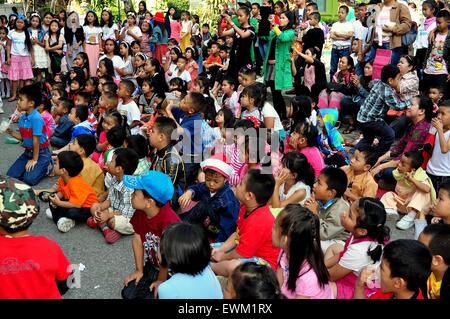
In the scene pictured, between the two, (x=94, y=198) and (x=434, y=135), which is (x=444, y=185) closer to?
(x=434, y=135)

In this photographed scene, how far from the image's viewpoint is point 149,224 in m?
3.59

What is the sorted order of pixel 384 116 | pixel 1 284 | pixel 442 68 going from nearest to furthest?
pixel 1 284 < pixel 384 116 < pixel 442 68

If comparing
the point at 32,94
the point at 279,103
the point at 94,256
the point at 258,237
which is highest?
the point at 32,94

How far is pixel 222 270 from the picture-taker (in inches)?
142

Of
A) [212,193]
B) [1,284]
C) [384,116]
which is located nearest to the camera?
[1,284]

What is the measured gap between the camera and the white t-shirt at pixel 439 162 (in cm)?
495

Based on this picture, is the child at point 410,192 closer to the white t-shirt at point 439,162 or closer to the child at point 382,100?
the white t-shirt at point 439,162

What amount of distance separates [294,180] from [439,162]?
1.57 meters

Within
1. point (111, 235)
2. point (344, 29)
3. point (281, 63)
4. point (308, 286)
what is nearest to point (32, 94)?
point (111, 235)

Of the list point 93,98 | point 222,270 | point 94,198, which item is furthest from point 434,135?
point 93,98

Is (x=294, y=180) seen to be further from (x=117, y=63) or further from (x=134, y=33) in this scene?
(x=134, y=33)

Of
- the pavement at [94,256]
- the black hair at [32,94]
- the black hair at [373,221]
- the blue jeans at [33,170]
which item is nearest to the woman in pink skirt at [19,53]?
the black hair at [32,94]

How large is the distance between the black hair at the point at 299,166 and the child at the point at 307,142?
0.56 metres

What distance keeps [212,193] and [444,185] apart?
1747 millimetres
